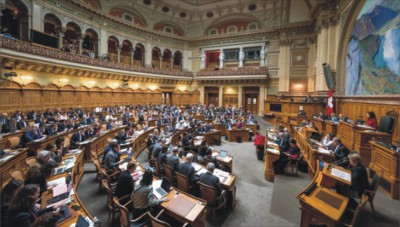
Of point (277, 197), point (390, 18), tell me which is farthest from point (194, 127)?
point (390, 18)

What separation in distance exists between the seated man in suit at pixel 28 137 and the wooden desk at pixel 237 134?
28.2 feet

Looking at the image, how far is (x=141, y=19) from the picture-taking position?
71.3 feet

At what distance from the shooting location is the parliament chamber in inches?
130

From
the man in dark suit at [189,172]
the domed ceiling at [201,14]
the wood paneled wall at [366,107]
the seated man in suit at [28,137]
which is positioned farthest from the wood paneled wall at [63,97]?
the wood paneled wall at [366,107]

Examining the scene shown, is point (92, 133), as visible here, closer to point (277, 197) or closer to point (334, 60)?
point (277, 197)

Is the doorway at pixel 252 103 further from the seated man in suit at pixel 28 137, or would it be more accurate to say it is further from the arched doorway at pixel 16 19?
the arched doorway at pixel 16 19

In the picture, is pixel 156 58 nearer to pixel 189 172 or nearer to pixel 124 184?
pixel 189 172

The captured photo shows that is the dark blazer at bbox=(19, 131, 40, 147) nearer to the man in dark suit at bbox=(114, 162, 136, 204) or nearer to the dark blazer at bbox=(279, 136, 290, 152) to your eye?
the man in dark suit at bbox=(114, 162, 136, 204)

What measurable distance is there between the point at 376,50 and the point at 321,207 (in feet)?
26.5

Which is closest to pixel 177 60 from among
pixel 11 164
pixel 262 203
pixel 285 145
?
pixel 285 145

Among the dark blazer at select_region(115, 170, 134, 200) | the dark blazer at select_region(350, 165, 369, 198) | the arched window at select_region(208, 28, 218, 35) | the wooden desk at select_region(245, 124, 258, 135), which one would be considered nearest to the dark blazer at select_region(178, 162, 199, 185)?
the dark blazer at select_region(115, 170, 134, 200)

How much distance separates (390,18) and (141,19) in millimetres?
22432

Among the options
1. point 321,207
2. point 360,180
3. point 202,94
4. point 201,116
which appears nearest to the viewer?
point 321,207

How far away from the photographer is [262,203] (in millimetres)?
4340
